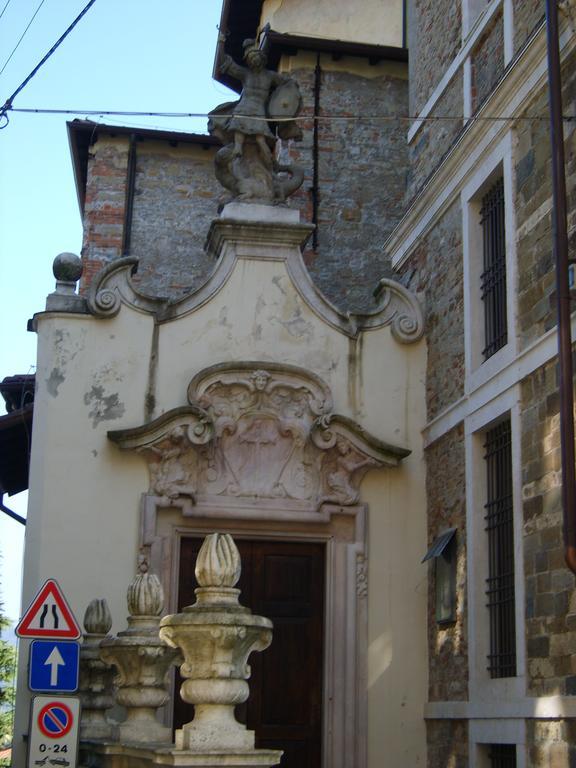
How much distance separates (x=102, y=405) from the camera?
42.1 ft

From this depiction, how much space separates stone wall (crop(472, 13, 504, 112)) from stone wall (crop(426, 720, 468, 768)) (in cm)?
552

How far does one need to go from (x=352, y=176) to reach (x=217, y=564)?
11.1m

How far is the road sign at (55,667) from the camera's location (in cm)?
902

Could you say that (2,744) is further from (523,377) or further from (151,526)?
(523,377)

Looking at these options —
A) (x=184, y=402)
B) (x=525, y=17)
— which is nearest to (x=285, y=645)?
(x=184, y=402)

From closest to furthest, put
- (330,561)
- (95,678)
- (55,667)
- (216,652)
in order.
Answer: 1. (216,652)
2. (55,667)
3. (95,678)
4. (330,561)

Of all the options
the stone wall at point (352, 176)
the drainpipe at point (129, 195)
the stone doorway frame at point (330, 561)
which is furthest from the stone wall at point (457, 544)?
the drainpipe at point (129, 195)

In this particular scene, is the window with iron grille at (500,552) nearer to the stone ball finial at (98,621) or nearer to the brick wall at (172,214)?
the stone ball finial at (98,621)

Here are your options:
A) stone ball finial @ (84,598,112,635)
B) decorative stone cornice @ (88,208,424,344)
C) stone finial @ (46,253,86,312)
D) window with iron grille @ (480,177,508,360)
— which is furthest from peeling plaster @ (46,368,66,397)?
window with iron grille @ (480,177,508,360)

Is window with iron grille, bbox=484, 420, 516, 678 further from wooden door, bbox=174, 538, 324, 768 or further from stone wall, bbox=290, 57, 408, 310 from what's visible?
stone wall, bbox=290, 57, 408, 310

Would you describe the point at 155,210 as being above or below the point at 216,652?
above

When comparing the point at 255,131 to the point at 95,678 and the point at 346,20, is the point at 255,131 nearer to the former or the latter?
the point at 95,678

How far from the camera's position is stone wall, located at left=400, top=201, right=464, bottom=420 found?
1252 cm

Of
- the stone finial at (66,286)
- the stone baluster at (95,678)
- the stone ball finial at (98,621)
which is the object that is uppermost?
the stone finial at (66,286)
